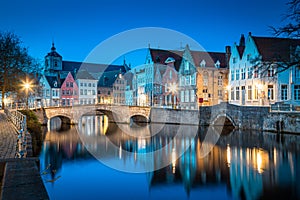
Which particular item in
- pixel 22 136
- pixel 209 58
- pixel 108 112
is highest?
pixel 209 58

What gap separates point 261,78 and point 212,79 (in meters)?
11.7

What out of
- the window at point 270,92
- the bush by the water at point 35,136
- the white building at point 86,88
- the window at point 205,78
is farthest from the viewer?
the white building at point 86,88

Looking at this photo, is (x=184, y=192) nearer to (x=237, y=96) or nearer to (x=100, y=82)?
(x=237, y=96)

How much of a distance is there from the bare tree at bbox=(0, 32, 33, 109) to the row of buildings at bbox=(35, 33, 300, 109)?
5.71 m

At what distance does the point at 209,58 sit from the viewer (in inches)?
1832

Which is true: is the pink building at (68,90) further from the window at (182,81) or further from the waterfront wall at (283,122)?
the waterfront wall at (283,122)

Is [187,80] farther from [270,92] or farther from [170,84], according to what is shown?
[270,92]

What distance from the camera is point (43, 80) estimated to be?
69.7 m

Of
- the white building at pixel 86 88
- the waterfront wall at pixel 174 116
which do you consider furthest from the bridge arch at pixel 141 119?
the white building at pixel 86 88

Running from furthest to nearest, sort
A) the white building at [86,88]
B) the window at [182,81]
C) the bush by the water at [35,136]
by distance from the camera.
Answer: the white building at [86,88], the window at [182,81], the bush by the water at [35,136]

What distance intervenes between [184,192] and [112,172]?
503 cm

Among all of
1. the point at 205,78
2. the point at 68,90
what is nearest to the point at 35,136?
the point at 205,78

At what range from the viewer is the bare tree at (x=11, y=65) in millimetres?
32062

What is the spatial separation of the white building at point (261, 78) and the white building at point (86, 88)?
41.0 meters
